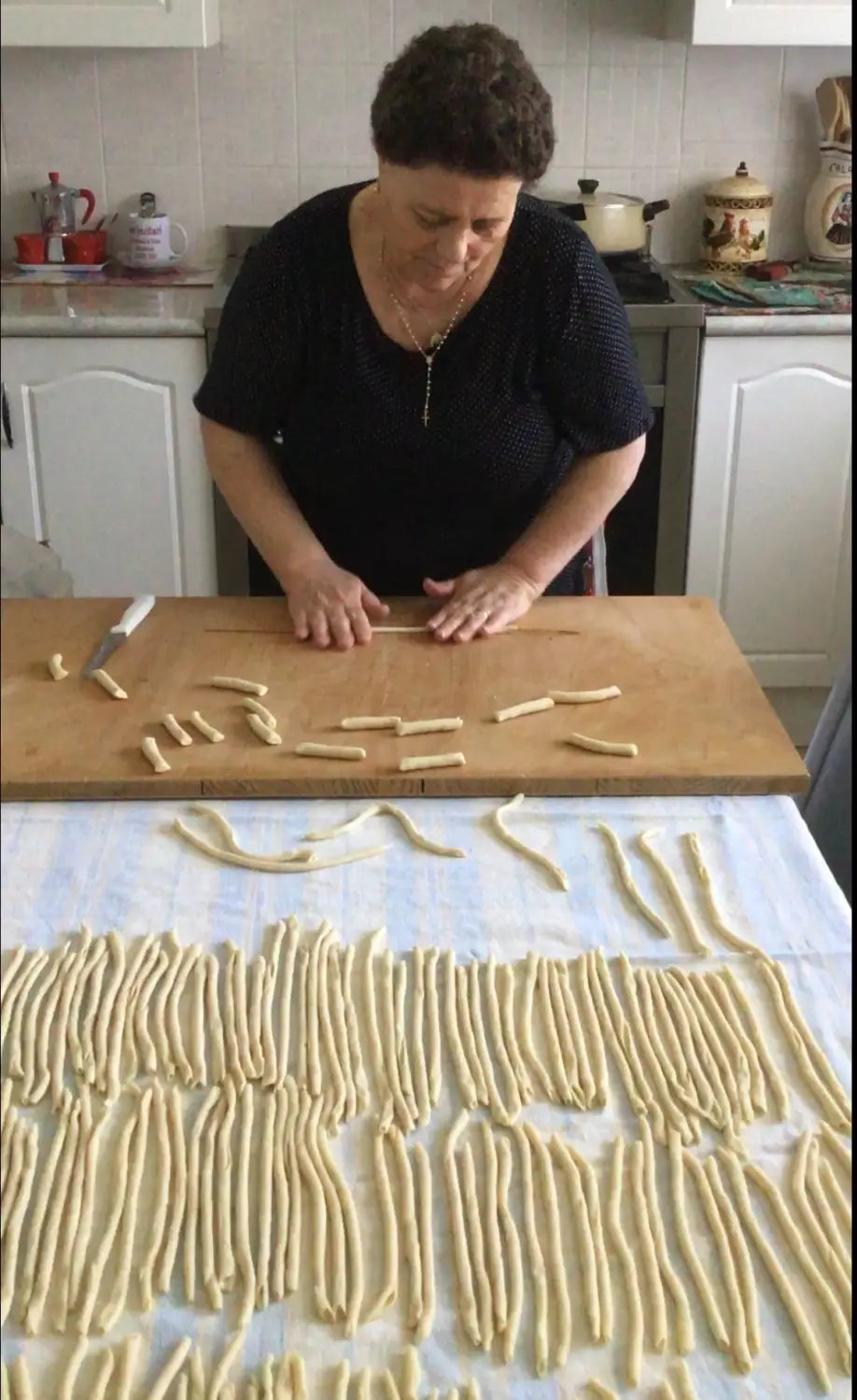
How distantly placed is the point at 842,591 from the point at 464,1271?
1.12 meters

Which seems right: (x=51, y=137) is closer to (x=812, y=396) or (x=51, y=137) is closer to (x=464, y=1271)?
(x=812, y=396)

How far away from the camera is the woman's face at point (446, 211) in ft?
1.69

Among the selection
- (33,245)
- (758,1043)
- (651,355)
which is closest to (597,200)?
(651,355)

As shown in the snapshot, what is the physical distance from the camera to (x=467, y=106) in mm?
495

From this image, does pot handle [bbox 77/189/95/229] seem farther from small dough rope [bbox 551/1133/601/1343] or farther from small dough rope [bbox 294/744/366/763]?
small dough rope [bbox 551/1133/601/1343]

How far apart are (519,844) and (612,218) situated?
3.35ft

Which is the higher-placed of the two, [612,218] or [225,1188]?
[612,218]

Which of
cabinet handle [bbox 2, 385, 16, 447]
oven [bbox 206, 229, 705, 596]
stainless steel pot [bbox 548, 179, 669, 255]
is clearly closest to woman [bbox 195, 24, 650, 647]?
cabinet handle [bbox 2, 385, 16, 447]

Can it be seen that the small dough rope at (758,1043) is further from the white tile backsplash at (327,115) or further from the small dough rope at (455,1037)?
the white tile backsplash at (327,115)

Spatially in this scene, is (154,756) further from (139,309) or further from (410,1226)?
(139,309)

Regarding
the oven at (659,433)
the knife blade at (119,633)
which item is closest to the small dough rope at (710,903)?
the knife blade at (119,633)

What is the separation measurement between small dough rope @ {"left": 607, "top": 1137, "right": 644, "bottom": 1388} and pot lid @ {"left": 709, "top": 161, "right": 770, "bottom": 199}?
147cm

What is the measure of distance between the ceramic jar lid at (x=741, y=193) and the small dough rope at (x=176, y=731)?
4.13 ft


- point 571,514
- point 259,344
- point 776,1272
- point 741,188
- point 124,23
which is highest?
point 124,23
